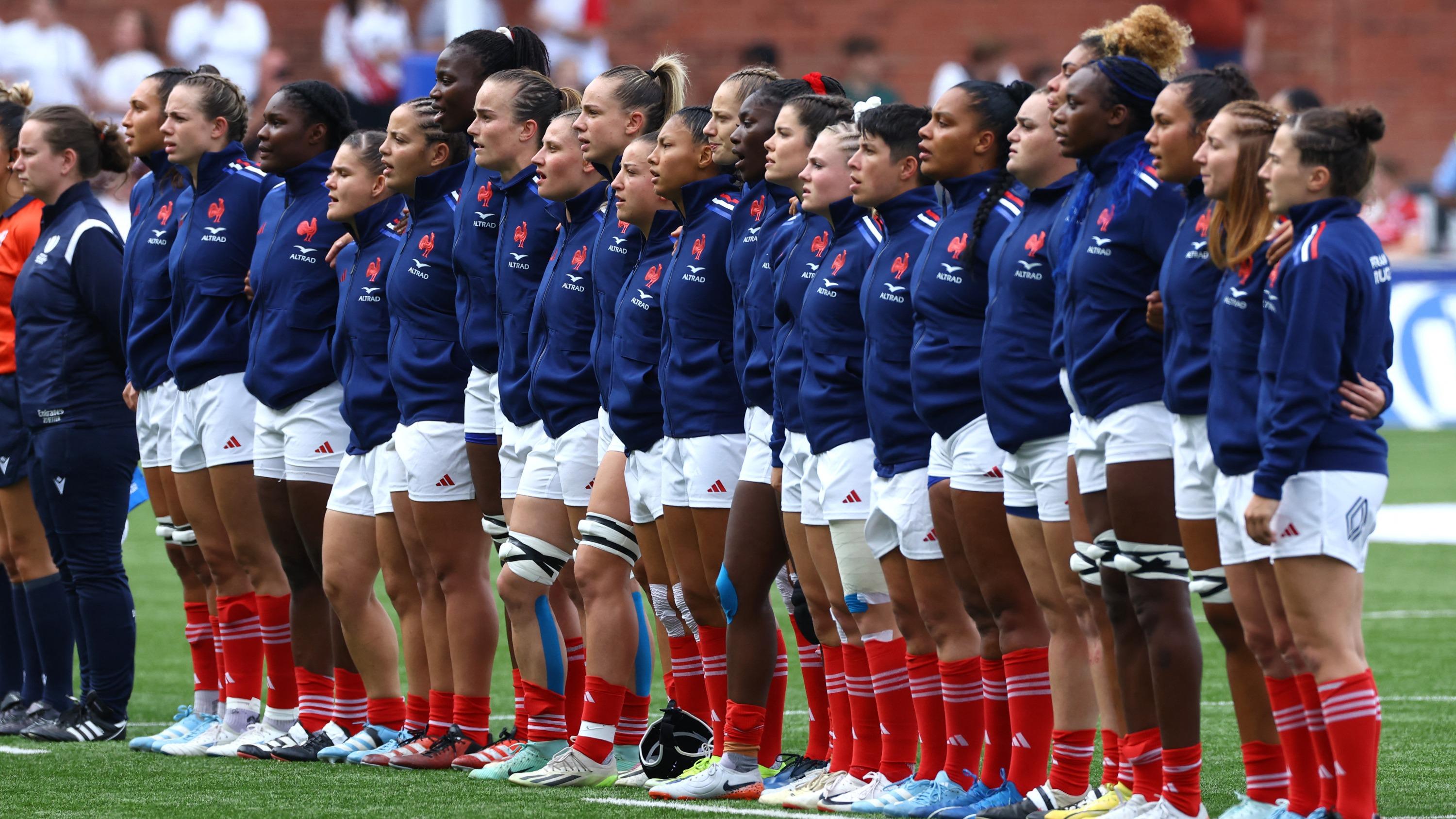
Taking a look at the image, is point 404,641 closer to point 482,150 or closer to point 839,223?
point 482,150

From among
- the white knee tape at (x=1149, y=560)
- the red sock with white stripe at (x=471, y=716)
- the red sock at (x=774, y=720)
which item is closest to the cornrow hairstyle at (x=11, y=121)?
the red sock with white stripe at (x=471, y=716)

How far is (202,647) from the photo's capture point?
26.1 ft

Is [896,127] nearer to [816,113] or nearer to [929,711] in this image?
[816,113]

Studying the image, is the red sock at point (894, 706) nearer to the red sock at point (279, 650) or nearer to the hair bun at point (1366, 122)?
the hair bun at point (1366, 122)

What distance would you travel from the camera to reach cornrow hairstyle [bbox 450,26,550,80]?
732 centimetres

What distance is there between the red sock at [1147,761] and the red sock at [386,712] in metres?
2.77

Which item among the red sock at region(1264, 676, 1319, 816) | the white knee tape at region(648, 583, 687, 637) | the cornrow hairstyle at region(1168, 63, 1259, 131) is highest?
the cornrow hairstyle at region(1168, 63, 1259, 131)

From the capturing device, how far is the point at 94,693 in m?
7.86

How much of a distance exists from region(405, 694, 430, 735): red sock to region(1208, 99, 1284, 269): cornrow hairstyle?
3313mm

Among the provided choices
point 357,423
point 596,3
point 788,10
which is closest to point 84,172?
point 357,423

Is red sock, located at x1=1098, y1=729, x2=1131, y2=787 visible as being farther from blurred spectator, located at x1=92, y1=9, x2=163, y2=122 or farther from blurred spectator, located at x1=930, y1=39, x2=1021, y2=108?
blurred spectator, located at x1=92, y1=9, x2=163, y2=122

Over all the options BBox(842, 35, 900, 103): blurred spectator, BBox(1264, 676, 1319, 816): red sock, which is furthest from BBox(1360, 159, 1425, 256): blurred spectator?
BBox(1264, 676, 1319, 816): red sock

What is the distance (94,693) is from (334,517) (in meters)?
1.44

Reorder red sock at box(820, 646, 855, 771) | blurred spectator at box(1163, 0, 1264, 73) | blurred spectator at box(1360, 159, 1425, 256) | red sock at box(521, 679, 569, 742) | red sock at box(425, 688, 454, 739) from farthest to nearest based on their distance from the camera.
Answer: blurred spectator at box(1360, 159, 1425, 256) → blurred spectator at box(1163, 0, 1264, 73) → red sock at box(425, 688, 454, 739) → red sock at box(521, 679, 569, 742) → red sock at box(820, 646, 855, 771)
